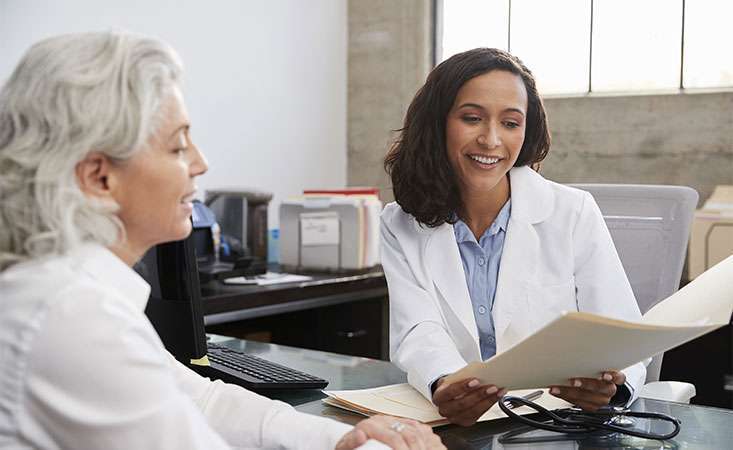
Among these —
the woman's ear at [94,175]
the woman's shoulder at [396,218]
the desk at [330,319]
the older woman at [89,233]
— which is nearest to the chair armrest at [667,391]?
the woman's shoulder at [396,218]

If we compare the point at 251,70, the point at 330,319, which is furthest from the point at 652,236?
the point at 251,70

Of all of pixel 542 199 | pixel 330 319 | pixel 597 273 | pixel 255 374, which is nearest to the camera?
pixel 255 374

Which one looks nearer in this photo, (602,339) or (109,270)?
(109,270)

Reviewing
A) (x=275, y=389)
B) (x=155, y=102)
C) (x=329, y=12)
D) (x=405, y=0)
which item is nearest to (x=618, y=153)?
(x=405, y=0)

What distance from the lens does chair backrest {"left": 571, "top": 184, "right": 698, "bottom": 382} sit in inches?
87.0

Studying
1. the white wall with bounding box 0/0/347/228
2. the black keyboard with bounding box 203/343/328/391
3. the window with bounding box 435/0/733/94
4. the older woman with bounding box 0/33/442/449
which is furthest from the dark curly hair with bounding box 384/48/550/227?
the window with bounding box 435/0/733/94

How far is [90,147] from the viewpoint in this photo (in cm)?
89

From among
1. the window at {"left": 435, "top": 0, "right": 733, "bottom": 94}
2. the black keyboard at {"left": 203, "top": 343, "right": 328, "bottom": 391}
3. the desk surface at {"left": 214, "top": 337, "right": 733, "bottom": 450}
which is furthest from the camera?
the window at {"left": 435, "top": 0, "right": 733, "bottom": 94}

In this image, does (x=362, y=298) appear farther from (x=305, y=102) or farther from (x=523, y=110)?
(x=523, y=110)

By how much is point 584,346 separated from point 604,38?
12.2ft

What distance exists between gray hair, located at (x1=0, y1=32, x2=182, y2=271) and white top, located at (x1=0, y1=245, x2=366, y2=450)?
0.04 meters

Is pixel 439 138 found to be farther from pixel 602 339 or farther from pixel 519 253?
pixel 602 339

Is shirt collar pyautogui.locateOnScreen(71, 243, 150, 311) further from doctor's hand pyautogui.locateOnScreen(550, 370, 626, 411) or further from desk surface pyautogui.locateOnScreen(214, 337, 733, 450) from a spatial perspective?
doctor's hand pyautogui.locateOnScreen(550, 370, 626, 411)

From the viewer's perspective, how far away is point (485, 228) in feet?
6.72
